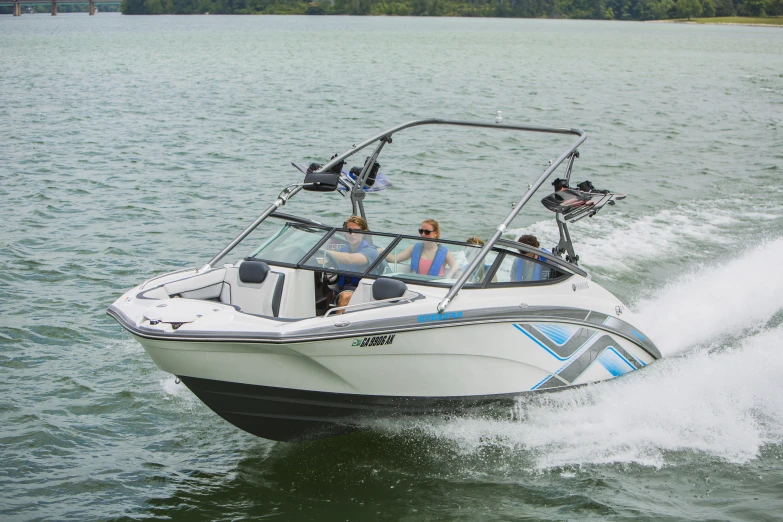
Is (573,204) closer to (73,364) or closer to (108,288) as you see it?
(73,364)

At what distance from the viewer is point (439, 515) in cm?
695

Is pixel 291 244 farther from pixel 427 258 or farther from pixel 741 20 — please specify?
pixel 741 20

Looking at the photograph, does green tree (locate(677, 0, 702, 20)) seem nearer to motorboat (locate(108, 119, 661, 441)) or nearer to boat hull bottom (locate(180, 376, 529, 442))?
motorboat (locate(108, 119, 661, 441))

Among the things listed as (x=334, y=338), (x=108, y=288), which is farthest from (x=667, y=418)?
(x=108, y=288)

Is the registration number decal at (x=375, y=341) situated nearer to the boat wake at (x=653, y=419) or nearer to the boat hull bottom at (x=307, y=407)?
the boat hull bottom at (x=307, y=407)

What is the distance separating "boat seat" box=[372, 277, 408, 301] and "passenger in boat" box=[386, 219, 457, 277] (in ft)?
1.65

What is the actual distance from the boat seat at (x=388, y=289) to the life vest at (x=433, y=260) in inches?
19.5

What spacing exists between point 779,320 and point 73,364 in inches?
314

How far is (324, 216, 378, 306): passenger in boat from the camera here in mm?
8125

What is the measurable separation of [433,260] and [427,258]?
0.07 meters

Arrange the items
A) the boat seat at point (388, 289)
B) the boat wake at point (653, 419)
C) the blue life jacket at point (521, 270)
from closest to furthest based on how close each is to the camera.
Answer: the boat seat at point (388, 289) → the boat wake at point (653, 419) → the blue life jacket at point (521, 270)

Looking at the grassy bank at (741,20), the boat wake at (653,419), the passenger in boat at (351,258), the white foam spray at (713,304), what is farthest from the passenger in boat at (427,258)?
the grassy bank at (741,20)

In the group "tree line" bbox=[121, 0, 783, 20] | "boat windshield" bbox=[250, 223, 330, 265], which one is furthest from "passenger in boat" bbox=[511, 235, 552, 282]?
"tree line" bbox=[121, 0, 783, 20]

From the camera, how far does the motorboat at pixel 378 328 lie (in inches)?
277
